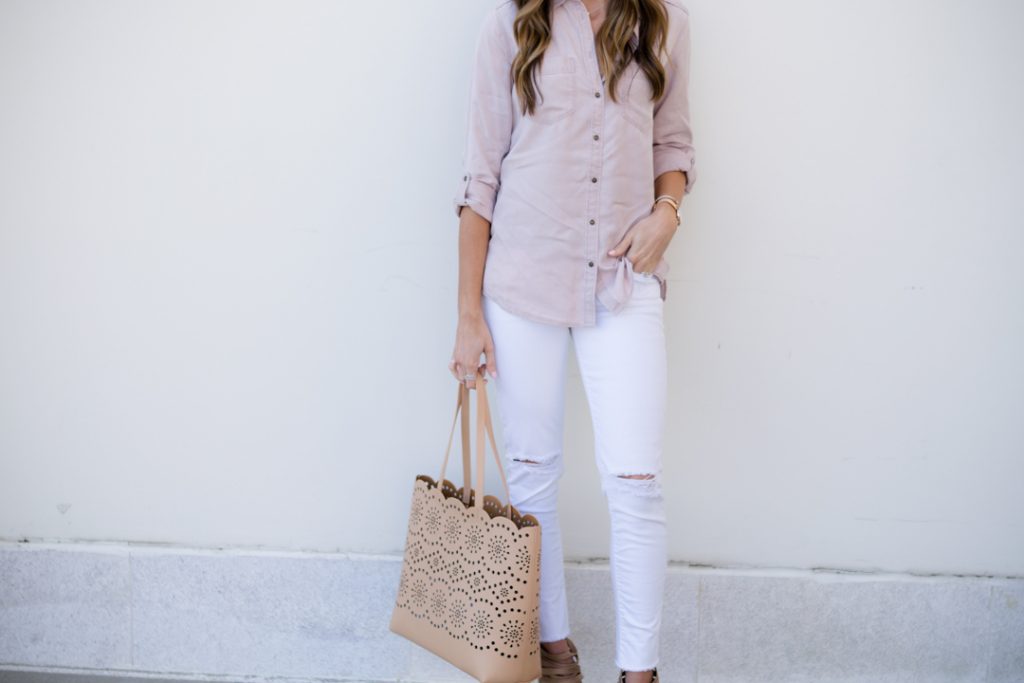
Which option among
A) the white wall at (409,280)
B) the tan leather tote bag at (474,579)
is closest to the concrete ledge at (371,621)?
the white wall at (409,280)

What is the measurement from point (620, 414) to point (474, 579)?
534 mm

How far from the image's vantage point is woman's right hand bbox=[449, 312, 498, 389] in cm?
217

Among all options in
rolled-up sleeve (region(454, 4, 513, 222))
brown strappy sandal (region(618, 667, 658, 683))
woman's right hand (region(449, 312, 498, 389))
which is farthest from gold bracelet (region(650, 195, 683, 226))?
brown strappy sandal (region(618, 667, 658, 683))

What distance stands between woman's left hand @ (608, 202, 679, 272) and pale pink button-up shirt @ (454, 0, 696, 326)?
0.02 meters

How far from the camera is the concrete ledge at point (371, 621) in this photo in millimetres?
2641

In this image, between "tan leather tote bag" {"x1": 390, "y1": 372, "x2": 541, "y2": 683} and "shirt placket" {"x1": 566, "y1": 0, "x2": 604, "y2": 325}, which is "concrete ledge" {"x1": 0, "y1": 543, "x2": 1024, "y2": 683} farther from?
"shirt placket" {"x1": 566, "y1": 0, "x2": 604, "y2": 325}

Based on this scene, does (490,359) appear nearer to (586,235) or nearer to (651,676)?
(586,235)

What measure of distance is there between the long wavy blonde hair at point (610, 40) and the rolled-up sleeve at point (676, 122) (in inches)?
4.1

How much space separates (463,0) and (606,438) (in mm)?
1300

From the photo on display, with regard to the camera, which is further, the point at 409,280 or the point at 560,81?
the point at 409,280

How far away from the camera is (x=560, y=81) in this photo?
2.08 metres

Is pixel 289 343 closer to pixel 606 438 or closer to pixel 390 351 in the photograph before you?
pixel 390 351

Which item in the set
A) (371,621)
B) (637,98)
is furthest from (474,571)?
(637,98)

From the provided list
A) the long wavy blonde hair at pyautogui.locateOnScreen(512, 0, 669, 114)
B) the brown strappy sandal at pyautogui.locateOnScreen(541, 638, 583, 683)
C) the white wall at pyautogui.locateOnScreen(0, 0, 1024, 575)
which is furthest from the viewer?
the white wall at pyautogui.locateOnScreen(0, 0, 1024, 575)
